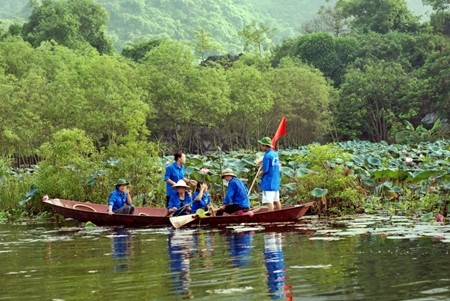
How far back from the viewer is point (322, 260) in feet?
34.1

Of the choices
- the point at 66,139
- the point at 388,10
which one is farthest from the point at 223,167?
the point at 388,10

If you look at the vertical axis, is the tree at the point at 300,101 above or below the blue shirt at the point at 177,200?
above

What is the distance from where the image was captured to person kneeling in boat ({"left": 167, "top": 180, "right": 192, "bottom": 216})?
56.9ft

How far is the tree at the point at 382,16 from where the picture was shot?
78312 mm

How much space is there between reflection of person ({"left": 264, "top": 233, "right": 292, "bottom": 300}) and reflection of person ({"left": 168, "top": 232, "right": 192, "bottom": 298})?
83 centimetres

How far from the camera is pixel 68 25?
2862 inches

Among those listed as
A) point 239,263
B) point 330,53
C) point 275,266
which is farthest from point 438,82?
point 275,266

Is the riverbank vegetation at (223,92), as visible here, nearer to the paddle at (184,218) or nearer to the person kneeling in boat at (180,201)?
the person kneeling in boat at (180,201)

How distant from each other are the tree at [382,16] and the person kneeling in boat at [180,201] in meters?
63.5

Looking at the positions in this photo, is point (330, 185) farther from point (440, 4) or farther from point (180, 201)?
point (440, 4)

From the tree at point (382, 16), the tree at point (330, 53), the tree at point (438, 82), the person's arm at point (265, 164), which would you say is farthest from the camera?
the tree at point (382, 16)

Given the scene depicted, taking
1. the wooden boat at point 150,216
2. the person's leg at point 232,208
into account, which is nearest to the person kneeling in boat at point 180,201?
the wooden boat at point 150,216

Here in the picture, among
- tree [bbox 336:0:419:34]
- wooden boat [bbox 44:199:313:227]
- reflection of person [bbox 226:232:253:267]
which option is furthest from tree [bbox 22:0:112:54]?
reflection of person [bbox 226:232:253:267]

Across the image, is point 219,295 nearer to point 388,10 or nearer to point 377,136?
point 377,136
